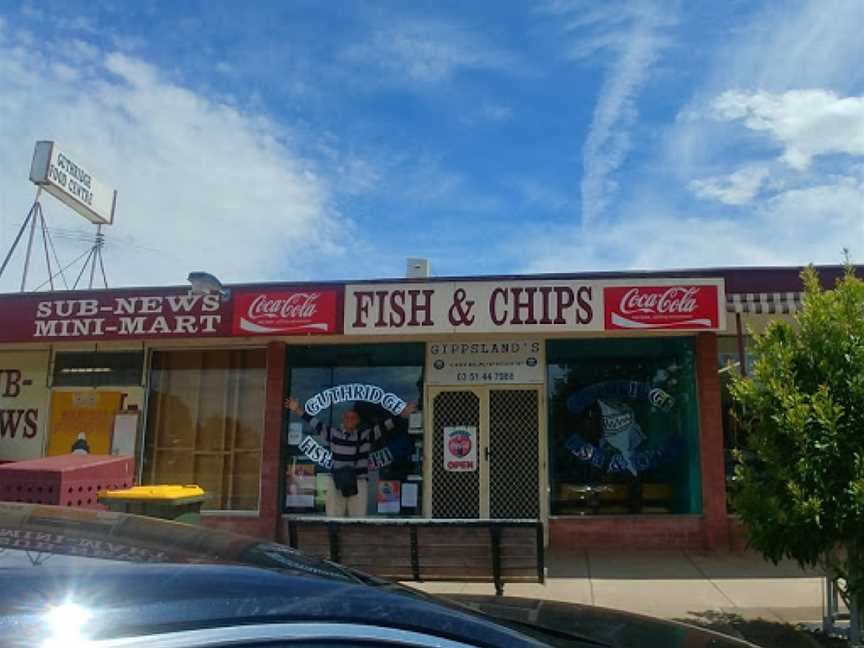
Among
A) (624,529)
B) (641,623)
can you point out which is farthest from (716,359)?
(641,623)

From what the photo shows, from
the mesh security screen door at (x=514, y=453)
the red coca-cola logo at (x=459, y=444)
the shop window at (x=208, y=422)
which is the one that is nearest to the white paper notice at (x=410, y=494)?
the red coca-cola logo at (x=459, y=444)

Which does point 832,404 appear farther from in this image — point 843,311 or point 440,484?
point 440,484

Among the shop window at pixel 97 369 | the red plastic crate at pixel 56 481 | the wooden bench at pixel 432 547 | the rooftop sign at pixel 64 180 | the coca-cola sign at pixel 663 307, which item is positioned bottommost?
the wooden bench at pixel 432 547

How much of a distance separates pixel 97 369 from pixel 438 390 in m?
5.50

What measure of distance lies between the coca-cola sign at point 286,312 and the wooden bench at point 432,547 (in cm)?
392

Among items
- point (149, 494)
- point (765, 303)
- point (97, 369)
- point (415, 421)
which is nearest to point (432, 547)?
point (149, 494)

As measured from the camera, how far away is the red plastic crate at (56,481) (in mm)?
7203

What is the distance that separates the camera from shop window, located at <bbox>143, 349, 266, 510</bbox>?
1218cm

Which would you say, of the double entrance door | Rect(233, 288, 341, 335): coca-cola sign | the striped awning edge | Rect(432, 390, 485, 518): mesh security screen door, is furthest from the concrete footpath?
Rect(233, 288, 341, 335): coca-cola sign

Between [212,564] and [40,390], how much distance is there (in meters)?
12.5

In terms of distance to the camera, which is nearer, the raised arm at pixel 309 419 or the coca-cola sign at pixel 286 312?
the coca-cola sign at pixel 286 312

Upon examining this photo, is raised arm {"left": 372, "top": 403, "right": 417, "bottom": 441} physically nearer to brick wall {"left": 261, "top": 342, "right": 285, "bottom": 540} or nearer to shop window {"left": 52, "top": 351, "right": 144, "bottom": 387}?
brick wall {"left": 261, "top": 342, "right": 285, "bottom": 540}

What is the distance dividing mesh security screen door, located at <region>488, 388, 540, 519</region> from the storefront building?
2 centimetres

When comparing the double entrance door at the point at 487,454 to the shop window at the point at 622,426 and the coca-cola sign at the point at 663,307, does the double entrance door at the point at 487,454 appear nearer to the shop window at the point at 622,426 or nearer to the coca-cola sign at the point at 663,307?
the shop window at the point at 622,426
